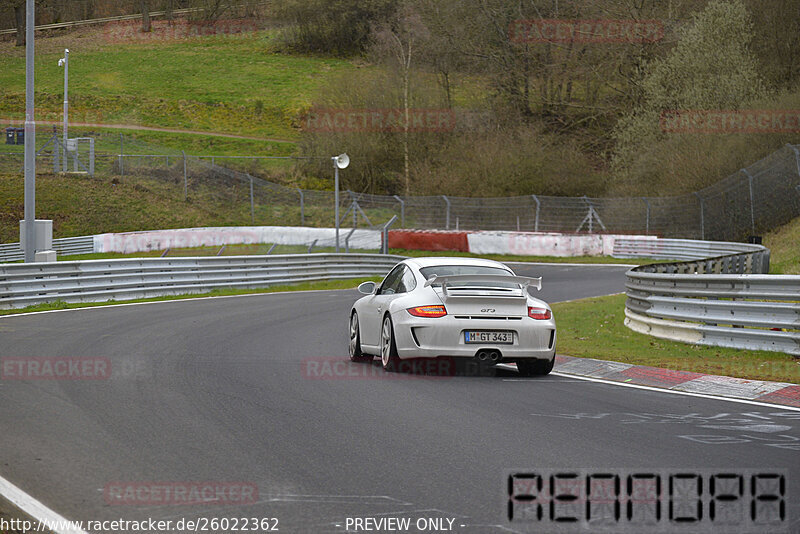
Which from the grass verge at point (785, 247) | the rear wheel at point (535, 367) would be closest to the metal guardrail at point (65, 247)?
the grass verge at point (785, 247)

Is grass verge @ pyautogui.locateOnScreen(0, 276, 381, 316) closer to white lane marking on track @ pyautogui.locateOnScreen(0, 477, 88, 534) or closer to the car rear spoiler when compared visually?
the car rear spoiler

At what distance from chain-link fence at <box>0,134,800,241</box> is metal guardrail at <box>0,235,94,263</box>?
766 cm

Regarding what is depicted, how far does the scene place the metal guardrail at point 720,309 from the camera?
13.0 metres

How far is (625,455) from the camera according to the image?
7.31 metres

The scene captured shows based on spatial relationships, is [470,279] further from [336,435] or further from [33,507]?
[33,507]

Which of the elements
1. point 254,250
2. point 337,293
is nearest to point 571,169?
point 254,250

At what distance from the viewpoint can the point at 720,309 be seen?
46.3 feet

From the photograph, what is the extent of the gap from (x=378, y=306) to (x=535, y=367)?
6.75 feet

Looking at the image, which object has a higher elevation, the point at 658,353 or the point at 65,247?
the point at 65,247

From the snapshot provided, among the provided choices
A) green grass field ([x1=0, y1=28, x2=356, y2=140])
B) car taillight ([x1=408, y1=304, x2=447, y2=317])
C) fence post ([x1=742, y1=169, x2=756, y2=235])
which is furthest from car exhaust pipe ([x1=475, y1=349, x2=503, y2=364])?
green grass field ([x1=0, y1=28, x2=356, y2=140])

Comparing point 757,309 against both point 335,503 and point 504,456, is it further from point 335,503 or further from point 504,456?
point 335,503

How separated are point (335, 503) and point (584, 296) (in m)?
20.4

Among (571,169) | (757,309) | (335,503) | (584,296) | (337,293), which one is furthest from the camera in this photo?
(571,169)

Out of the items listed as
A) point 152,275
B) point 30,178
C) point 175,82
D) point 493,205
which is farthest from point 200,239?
point 175,82
